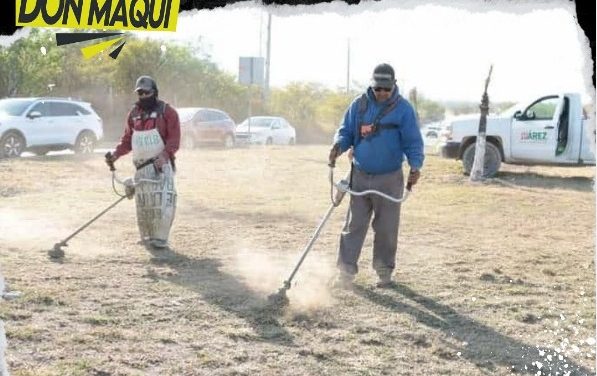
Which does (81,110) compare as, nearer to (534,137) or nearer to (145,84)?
(534,137)

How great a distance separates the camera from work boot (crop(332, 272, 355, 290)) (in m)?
5.51

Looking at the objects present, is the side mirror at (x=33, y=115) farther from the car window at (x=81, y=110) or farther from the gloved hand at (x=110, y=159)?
the gloved hand at (x=110, y=159)

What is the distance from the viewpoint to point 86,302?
15.9ft

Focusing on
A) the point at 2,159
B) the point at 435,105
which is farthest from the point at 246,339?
the point at 435,105

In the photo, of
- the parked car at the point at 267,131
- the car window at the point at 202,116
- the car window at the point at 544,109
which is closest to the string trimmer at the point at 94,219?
the car window at the point at 544,109

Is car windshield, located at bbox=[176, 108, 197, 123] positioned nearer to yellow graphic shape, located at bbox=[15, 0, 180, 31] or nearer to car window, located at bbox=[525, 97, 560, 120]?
car window, located at bbox=[525, 97, 560, 120]

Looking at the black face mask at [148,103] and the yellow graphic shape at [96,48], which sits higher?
the yellow graphic shape at [96,48]

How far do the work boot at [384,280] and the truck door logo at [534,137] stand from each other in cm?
872

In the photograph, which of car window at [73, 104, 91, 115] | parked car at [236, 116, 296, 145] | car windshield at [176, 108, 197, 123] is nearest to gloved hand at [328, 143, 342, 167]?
car window at [73, 104, 91, 115]

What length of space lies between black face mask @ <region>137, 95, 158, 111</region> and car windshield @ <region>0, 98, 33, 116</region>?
9.33 m

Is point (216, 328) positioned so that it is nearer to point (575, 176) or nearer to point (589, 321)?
point (589, 321)

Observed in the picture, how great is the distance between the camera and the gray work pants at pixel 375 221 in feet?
17.9

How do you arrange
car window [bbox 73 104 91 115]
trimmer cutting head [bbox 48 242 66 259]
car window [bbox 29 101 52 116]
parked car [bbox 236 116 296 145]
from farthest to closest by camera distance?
parked car [bbox 236 116 296 145], car window [bbox 73 104 91 115], car window [bbox 29 101 52 116], trimmer cutting head [bbox 48 242 66 259]

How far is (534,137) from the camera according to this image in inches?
531
